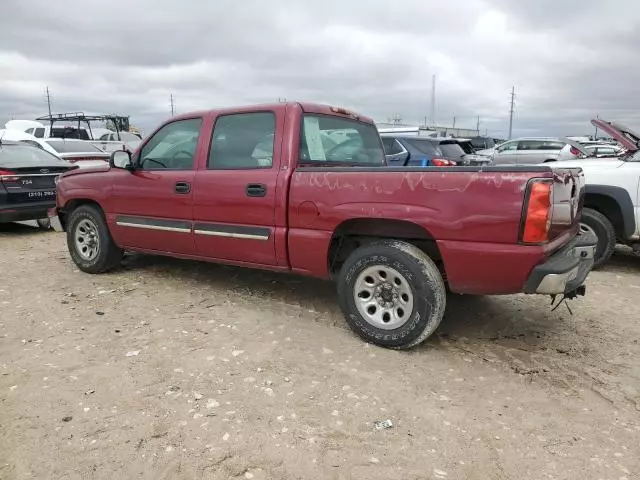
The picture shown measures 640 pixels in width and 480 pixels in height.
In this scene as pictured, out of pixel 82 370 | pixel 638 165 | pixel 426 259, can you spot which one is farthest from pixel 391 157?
pixel 82 370

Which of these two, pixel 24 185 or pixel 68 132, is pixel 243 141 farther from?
→ pixel 68 132

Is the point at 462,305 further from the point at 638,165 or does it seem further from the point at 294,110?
the point at 638,165

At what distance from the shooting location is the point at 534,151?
17.4 m

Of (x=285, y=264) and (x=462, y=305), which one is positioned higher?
(x=285, y=264)

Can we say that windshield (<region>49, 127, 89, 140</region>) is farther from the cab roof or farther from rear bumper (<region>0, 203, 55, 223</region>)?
the cab roof

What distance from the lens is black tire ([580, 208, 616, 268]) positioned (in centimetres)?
579

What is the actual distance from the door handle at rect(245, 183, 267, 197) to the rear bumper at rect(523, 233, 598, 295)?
2.03 meters

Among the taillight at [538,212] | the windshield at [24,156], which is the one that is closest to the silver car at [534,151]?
the windshield at [24,156]

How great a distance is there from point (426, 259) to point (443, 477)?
1.51 meters

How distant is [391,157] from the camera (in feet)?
35.9

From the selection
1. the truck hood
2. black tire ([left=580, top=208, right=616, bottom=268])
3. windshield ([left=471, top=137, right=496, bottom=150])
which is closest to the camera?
black tire ([left=580, top=208, right=616, bottom=268])

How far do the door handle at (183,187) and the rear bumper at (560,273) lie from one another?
2.88 meters

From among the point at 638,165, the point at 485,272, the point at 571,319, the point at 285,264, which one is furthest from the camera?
the point at 638,165

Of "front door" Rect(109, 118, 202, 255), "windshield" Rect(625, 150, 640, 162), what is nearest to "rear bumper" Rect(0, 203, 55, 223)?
"front door" Rect(109, 118, 202, 255)
